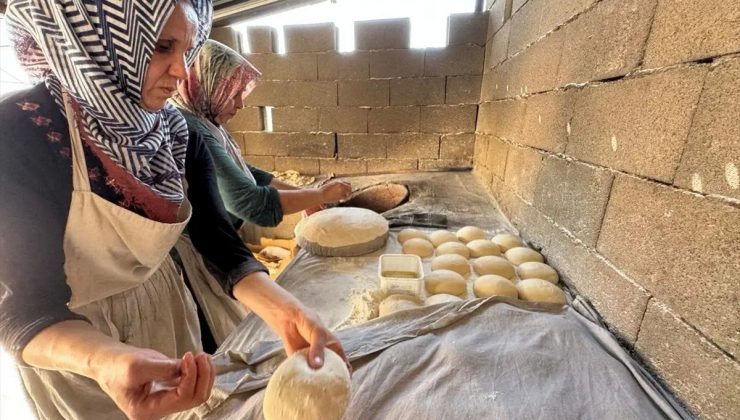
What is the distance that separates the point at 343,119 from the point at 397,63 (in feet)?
2.88

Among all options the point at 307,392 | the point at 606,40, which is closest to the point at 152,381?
the point at 307,392

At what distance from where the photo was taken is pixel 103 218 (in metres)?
0.78

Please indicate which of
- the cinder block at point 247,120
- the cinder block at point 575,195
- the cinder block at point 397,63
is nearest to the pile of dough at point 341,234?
the cinder block at point 575,195

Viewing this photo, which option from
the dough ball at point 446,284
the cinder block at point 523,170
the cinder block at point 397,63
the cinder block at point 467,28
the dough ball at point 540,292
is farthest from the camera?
the cinder block at point 397,63

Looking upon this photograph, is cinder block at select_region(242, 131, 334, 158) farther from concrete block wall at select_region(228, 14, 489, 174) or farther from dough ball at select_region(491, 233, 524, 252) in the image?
dough ball at select_region(491, 233, 524, 252)

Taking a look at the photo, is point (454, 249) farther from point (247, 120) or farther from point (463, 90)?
point (247, 120)

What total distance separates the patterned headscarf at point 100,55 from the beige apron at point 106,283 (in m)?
0.06

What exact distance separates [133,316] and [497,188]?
243 cm

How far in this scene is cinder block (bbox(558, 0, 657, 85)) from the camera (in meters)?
1.02

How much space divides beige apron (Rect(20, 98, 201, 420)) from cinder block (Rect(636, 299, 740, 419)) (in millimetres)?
1326

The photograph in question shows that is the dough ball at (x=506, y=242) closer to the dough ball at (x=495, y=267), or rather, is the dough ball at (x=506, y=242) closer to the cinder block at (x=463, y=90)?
the dough ball at (x=495, y=267)

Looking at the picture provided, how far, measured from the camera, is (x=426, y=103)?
12.0 feet

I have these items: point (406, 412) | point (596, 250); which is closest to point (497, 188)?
point (596, 250)

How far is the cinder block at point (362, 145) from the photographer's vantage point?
154 inches
